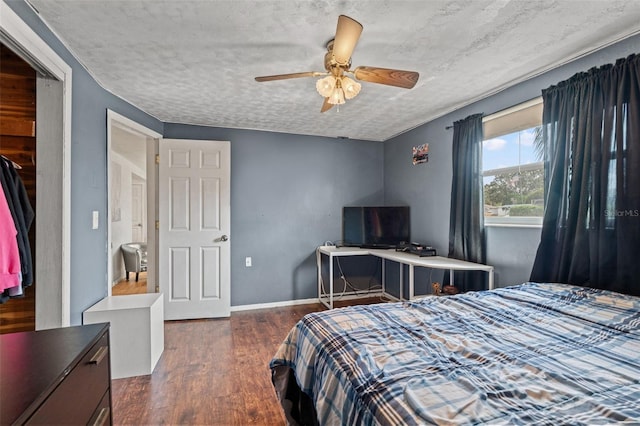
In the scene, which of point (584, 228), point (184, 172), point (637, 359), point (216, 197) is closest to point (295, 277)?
point (216, 197)

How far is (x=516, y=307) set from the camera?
163 centimetres

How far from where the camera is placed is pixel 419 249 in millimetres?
3438

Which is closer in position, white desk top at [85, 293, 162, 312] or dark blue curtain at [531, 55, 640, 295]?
dark blue curtain at [531, 55, 640, 295]

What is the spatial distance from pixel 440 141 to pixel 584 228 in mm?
1768

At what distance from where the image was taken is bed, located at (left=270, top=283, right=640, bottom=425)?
Answer: 2.65ft

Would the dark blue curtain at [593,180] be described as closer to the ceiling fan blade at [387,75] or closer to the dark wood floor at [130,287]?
the ceiling fan blade at [387,75]

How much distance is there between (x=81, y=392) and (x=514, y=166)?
3199 millimetres

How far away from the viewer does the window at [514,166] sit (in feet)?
8.08

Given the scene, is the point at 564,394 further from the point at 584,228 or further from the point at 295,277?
the point at 295,277

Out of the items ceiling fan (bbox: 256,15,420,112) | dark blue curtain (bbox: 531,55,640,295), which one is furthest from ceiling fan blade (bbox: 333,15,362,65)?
dark blue curtain (bbox: 531,55,640,295)

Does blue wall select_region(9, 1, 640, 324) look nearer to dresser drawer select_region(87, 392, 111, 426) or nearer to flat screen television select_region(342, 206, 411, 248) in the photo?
flat screen television select_region(342, 206, 411, 248)

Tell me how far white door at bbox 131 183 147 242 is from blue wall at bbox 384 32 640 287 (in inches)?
218

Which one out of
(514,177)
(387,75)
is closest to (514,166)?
(514,177)

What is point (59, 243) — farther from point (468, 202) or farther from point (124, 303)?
point (468, 202)
